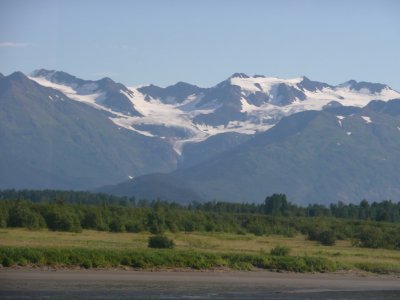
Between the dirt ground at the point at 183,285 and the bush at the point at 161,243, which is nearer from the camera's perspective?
the dirt ground at the point at 183,285

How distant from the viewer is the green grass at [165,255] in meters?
63.6

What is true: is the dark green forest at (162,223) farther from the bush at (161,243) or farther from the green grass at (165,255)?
the bush at (161,243)

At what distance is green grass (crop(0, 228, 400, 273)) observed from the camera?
63.6 meters

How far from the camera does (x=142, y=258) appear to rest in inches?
2596

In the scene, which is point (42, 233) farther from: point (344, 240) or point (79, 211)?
point (344, 240)

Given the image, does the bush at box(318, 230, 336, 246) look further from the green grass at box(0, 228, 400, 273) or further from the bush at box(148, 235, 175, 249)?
the bush at box(148, 235, 175, 249)

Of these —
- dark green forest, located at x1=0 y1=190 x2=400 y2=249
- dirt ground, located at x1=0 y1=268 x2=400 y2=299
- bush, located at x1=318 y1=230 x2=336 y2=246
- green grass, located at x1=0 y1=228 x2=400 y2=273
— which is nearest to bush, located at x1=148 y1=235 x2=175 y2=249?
green grass, located at x1=0 y1=228 x2=400 y2=273

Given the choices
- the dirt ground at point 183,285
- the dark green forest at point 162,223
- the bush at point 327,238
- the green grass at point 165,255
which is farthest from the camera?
the bush at point 327,238

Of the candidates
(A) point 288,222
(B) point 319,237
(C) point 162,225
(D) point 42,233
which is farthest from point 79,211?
(A) point 288,222

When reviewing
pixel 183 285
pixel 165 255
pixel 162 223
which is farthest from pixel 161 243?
pixel 162 223

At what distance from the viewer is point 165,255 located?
67438 millimetres

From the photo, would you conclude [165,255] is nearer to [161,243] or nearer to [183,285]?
[183,285]

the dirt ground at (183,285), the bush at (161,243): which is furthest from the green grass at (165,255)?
the dirt ground at (183,285)

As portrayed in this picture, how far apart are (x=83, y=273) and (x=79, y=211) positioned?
4517 cm
